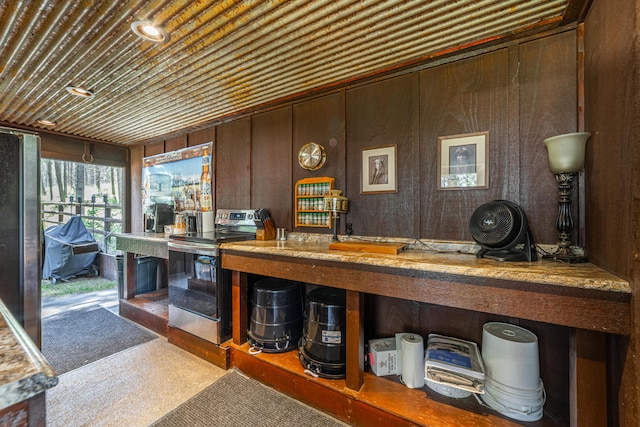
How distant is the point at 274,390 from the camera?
6.85 ft

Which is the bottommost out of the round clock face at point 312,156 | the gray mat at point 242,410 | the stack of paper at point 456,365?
the gray mat at point 242,410

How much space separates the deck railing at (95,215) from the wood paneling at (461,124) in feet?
19.7

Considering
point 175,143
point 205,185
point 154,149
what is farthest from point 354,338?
point 154,149

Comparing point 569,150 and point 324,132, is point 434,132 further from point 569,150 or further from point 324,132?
point 324,132

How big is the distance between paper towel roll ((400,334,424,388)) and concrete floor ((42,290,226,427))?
158 centimetres

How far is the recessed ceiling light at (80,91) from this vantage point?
2675 mm

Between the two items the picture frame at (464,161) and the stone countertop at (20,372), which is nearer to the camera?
the stone countertop at (20,372)

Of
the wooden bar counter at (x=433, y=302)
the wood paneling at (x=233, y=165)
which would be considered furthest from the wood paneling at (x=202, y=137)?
the wooden bar counter at (x=433, y=302)

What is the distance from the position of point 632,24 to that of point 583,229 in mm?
1125

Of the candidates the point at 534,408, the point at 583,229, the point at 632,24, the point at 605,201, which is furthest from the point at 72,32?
the point at 534,408

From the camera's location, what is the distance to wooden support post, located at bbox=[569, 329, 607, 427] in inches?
47.3

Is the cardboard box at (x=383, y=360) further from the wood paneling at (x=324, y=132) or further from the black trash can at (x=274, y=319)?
the wood paneling at (x=324, y=132)

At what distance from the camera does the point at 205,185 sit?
372 centimetres

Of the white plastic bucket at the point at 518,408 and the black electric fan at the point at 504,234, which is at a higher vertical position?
the black electric fan at the point at 504,234
